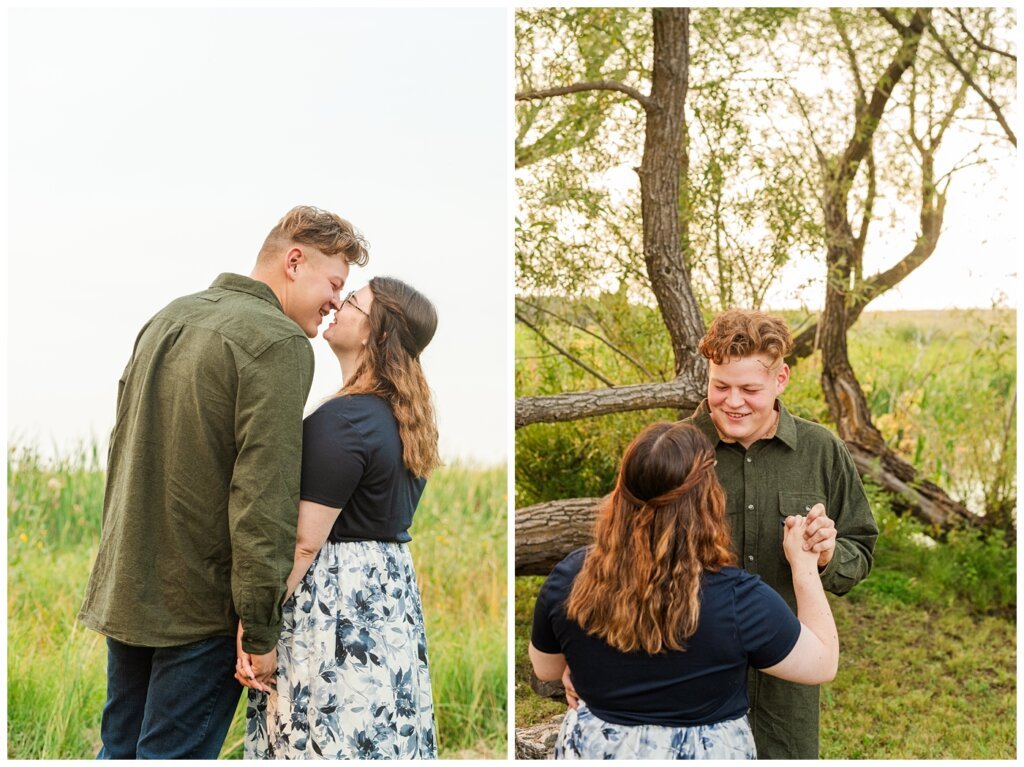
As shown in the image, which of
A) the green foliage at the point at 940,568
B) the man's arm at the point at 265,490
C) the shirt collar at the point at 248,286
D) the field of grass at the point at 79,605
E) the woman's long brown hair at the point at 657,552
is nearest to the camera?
the woman's long brown hair at the point at 657,552

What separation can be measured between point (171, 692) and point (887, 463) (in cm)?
288

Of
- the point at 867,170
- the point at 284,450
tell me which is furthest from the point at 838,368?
the point at 284,450

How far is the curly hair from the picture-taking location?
2.29 m

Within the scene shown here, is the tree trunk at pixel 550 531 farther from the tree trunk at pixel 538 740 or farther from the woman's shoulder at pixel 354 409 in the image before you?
the woman's shoulder at pixel 354 409

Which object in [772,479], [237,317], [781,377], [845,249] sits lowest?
[772,479]

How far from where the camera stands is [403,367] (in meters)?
2.34

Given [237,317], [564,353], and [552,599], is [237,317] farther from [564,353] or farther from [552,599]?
[564,353]

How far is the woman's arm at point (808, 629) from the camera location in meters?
1.83

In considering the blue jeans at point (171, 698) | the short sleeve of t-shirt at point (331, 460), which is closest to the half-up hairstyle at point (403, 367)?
the short sleeve of t-shirt at point (331, 460)

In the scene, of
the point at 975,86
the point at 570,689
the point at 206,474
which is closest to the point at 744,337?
the point at 570,689

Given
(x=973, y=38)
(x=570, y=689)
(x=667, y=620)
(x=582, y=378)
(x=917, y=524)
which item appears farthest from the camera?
(x=917, y=524)

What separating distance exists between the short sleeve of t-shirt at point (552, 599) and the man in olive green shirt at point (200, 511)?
1.88ft

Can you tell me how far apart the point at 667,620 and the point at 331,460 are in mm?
829

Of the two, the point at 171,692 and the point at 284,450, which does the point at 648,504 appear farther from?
the point at 171,692
